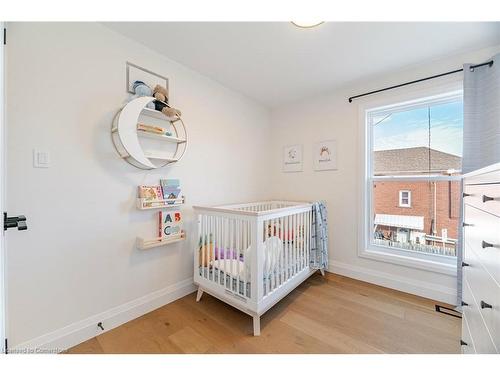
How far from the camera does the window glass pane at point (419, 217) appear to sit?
1944 millimetres

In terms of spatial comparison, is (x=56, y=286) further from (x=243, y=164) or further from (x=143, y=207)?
(x=243, y=164)

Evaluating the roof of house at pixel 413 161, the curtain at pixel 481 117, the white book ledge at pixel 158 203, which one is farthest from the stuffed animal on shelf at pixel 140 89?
the curtain at pixel 481 117

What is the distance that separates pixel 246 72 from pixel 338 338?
2.37 m

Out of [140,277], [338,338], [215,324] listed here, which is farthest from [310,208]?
[140,277]

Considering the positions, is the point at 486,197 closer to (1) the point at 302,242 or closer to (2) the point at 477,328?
(2) the point at 477,328

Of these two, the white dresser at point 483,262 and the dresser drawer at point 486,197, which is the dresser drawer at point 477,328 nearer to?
the white dresser at point 483,262

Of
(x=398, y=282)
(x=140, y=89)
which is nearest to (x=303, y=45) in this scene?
(x=140, y=89)

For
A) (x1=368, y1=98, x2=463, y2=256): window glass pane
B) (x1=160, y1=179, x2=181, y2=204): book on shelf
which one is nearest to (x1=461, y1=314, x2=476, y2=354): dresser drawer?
(x1=368, y1=98, x2=463, y2=256): window glass pane

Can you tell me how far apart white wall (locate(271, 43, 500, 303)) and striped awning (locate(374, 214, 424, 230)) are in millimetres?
258

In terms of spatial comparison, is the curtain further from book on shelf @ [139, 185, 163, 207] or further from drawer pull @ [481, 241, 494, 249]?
book on shelf @ [139, 185, 163, 207]

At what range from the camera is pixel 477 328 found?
0.84 metres

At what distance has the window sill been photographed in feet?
6.17

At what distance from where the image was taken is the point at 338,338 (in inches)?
56.6

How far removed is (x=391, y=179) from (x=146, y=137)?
95.6 inches
